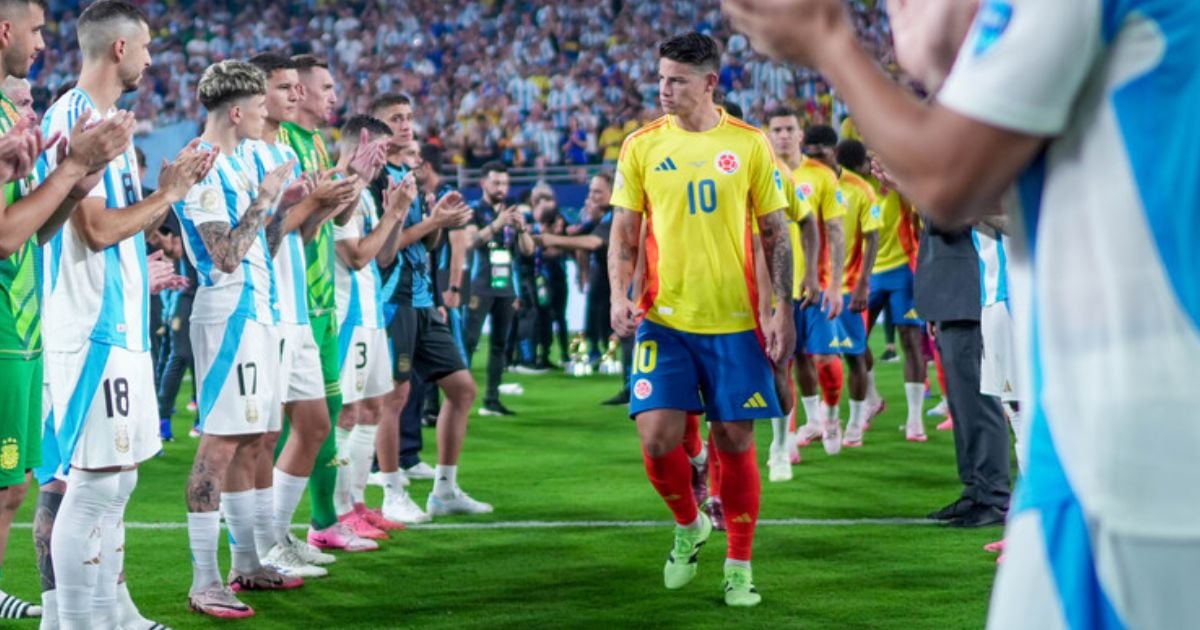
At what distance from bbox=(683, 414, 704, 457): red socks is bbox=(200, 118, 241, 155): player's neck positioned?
2.80 meters

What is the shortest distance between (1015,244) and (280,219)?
195 inches

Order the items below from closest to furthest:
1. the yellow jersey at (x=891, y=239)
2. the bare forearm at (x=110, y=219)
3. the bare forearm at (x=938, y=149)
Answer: the bare forearm at (x=938, y=149) → the bare forearm at (x=110, y=219) → the yellow jersey at (x=891, y=239)

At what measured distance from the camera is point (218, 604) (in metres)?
5.98

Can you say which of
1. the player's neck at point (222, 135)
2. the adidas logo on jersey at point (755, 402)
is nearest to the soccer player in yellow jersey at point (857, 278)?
the adidas logo on jersey at point (755, 402)

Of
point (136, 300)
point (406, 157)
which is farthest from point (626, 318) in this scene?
point (406, 157)

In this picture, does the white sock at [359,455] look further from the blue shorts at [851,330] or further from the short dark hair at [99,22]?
the blue shorts at [851,330]

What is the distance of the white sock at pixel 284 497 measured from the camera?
6.98m

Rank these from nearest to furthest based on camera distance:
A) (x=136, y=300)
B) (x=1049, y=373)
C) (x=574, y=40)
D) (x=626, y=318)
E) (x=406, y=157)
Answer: (x=1049, y=373) → (x=136, y=300) → (x=626, y=318) → (x=406, y=157) → (x=574, y=40)

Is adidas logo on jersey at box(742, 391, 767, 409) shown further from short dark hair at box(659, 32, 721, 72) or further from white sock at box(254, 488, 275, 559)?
white sock at box(254, 488, 275, 559)

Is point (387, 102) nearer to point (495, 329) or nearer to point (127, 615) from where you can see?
point (127, 615)

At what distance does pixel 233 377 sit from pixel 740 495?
217cm

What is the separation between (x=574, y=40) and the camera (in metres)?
30.6

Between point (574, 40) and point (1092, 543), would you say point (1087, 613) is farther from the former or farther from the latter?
→ point (574, 40)

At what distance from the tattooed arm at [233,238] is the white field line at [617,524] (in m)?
2.55
